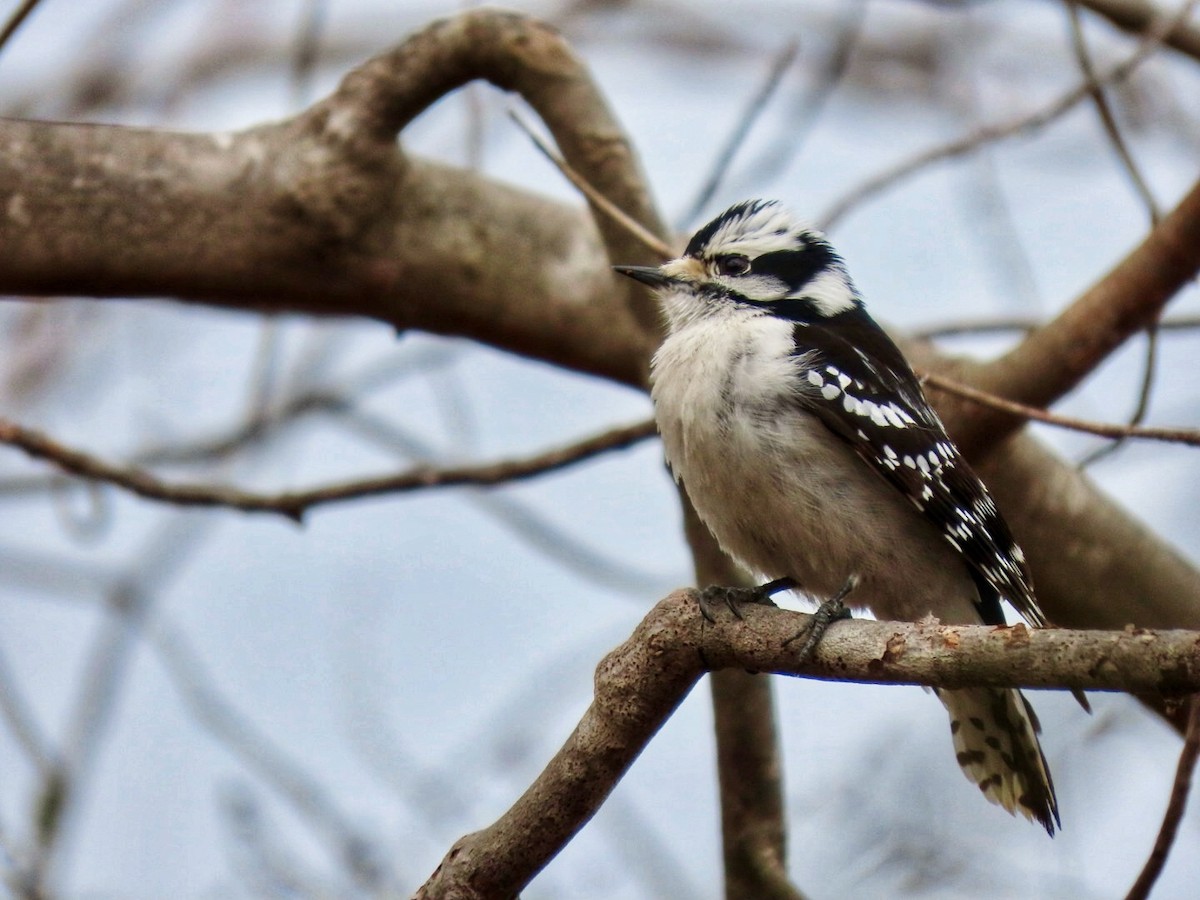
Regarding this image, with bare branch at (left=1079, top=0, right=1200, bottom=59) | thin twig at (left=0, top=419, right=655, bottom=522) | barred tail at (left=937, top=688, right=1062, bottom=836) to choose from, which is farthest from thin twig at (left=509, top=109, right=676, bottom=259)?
bare branch at (left=1079, top=0, right=1200, bottom=59)

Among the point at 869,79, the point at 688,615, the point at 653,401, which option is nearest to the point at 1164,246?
the point at 653,401

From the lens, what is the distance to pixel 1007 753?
147 inches

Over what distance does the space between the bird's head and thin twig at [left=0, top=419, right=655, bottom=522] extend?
0.65m

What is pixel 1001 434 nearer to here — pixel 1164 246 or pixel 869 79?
pixel 1164 246

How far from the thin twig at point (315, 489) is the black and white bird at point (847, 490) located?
104 cm

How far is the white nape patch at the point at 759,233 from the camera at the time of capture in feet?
14.5

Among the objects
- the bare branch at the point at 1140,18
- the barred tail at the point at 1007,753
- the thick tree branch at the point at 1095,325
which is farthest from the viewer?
the bare branch at the point at 1140,18

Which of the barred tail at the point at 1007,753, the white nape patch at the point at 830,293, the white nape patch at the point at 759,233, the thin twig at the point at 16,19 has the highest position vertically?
the thin twig at the point at 16,19

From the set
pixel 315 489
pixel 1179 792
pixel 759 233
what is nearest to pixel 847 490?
pixel 759 233

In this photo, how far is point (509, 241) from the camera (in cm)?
497

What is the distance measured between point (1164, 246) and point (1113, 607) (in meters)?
1.48

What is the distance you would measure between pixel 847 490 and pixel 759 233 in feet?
3.72

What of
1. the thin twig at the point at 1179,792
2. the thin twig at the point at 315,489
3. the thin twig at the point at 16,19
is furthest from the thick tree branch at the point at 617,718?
the thin twig at the point at 16,19

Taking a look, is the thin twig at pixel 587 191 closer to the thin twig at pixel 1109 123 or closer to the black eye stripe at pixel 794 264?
the black eye stripe at pixel 794 264
